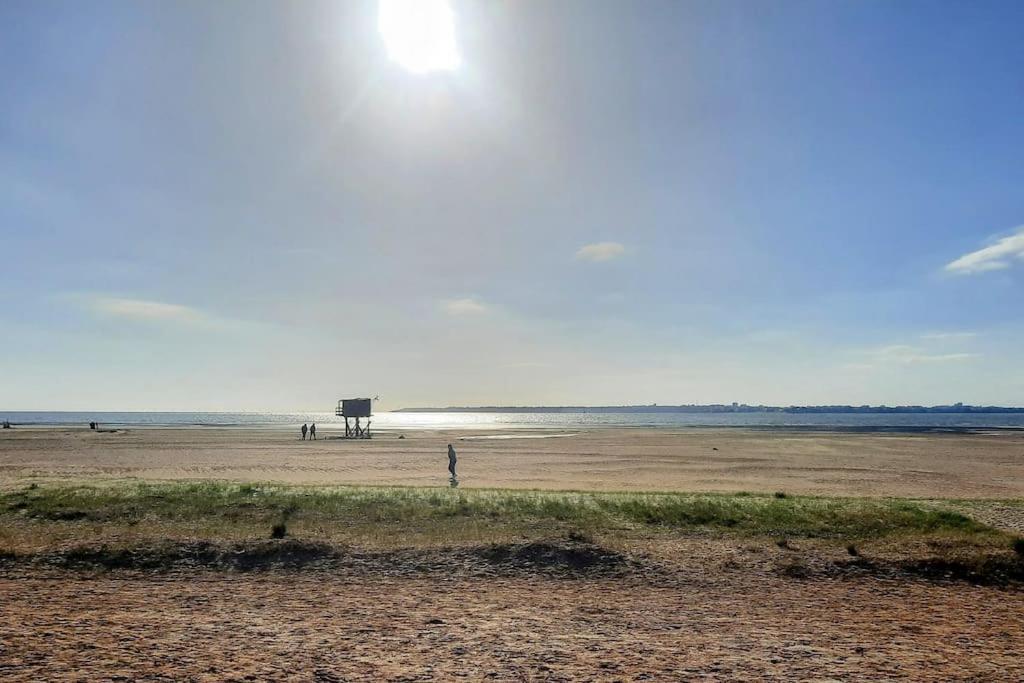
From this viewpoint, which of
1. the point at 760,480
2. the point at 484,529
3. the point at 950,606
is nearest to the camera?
the point at 950,606

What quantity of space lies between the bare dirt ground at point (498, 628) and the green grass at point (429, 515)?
319 cm

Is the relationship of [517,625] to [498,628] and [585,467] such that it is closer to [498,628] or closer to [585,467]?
[498,628]

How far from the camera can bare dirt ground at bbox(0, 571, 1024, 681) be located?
7.99 meters

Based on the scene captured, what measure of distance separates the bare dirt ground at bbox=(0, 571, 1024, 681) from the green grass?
3195 millimetres

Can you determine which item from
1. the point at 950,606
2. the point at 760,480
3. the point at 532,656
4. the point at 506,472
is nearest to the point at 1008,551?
the point at 950,606

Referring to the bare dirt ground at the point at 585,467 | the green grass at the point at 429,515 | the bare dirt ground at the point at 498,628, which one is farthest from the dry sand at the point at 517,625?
the bare dirt ground at the point at 585,467

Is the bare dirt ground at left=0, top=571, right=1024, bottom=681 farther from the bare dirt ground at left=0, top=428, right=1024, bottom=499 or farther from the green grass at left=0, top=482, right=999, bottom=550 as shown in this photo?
the bare dirt ground at left=0, top=428, right=1024, bottom=499

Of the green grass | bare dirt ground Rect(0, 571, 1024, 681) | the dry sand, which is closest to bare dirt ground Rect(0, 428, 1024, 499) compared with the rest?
the green grass

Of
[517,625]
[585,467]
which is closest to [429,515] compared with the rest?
[517,625]

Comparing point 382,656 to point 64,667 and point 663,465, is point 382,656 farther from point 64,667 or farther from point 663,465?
point 663,465

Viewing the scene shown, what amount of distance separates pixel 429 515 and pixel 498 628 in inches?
321

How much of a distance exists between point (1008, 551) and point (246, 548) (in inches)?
649

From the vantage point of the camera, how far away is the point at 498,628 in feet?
31.5

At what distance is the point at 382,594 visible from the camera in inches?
447
